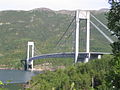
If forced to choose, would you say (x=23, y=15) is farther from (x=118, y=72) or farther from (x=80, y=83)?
(x=118, y=72)

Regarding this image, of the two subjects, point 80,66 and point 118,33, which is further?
point 80,66

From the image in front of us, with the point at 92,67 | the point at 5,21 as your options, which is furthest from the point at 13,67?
the point at 5,21

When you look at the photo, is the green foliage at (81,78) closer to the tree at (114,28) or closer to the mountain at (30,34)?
the tree at (114,28)

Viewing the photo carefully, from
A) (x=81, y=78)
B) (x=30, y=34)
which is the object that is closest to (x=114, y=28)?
(x=81, y=78)

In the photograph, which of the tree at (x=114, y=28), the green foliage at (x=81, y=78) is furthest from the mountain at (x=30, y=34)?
the tree at (x=114, y=28)

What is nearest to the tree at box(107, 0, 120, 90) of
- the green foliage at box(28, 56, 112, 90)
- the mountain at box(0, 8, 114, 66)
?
the green foliage at box(28, 56, 112, 90)

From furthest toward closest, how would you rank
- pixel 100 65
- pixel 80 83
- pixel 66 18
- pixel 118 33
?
pixel 66 18
pixel 100 65
pixel 80 83
pixel 118 33

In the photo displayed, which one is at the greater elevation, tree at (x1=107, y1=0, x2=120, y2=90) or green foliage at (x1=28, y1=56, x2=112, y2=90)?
tree at (x1=107, y1=0, x2=120, y2=90)

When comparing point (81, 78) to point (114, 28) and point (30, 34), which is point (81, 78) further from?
point (30, 34)

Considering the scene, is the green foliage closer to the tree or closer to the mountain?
the tree

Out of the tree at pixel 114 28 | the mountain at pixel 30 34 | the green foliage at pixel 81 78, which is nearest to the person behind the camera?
the tree at pixel 114 28

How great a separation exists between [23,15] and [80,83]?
548ft

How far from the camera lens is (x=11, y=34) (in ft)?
538

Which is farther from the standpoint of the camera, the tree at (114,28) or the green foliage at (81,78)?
the green foliage at (81,78)
